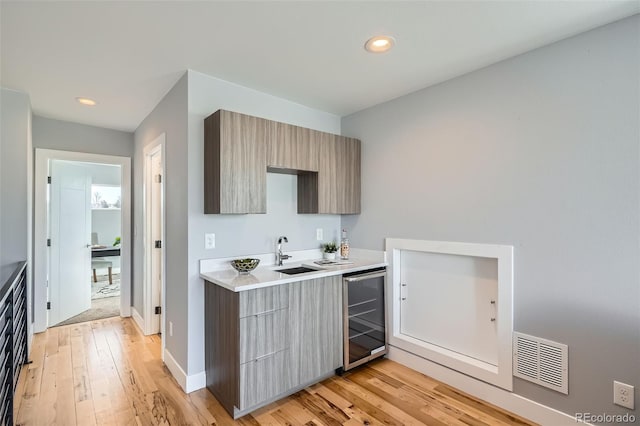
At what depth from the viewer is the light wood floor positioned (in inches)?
80.8

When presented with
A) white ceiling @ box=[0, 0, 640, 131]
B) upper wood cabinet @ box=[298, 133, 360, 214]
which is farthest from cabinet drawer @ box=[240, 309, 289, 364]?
white ceiling @ box=[0, 0, 640, 131]

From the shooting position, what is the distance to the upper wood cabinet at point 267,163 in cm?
232

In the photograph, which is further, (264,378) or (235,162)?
(235,162)

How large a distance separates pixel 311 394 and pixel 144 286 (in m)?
2.43

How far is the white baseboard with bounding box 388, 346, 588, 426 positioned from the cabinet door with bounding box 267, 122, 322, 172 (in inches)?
76.5

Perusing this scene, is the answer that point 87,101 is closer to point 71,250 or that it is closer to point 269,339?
point 71,250

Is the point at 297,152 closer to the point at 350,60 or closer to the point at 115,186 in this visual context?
the point at 350,60

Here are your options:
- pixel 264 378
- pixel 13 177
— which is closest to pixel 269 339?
pixel 264 378

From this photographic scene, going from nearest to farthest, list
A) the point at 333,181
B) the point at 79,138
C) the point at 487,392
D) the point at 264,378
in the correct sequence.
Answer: the point at 264,378
the point at 487,392
the point at 333,181
the point at 79,138

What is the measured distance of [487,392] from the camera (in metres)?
2.26

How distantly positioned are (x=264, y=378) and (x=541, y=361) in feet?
6.06

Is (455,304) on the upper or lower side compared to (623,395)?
upper

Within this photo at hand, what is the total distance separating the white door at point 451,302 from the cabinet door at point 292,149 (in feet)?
4.19
